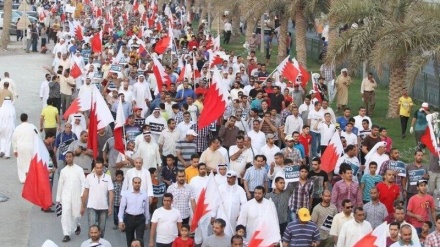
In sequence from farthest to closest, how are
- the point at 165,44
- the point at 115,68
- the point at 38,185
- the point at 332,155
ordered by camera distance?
the point at 165,44, the point at 115,68, the point at 332,155, the point at 38,185

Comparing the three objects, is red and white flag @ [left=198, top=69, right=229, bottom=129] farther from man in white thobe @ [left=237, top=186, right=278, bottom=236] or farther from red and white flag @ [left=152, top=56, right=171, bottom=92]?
red and white flag @ [left=152, top=56, right=171, bottom=92]

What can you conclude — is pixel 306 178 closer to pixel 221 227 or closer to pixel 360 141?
pixel 221 227

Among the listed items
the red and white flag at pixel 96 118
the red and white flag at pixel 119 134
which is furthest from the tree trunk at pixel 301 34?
the red and white flag at pixel 96 118

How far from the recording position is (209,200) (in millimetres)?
15719

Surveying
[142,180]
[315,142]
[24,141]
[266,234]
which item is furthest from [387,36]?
→ [266,234]

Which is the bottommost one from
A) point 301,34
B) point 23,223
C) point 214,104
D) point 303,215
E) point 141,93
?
point 23,223

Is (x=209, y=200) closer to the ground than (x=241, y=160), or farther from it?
closer to the ground

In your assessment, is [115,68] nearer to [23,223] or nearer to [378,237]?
[23,223]

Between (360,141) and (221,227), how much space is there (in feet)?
21.8

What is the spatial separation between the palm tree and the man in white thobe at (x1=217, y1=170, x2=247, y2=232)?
8.31m

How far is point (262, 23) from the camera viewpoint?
46.6m

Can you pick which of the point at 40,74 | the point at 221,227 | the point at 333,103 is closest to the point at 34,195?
the point at 221,227

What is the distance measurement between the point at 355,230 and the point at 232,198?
2.27 metres

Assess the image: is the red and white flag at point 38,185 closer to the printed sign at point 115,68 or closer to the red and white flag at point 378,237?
the red and white flag at point 378,237
